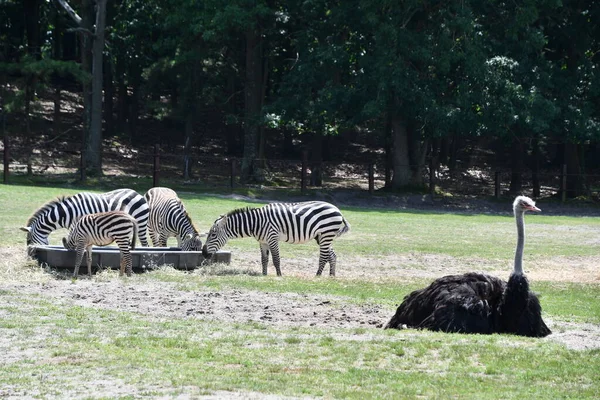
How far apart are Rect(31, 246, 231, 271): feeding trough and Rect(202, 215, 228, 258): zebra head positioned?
13cm

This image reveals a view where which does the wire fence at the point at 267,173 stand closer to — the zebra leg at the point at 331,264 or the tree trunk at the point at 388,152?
the tree trunk at the point at 388,152

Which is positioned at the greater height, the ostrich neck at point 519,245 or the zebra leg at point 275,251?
the ostrich neck at point 519,245

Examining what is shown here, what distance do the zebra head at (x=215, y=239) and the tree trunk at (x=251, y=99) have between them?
962 inches

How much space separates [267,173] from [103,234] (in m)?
28.9

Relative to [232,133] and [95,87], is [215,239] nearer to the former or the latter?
[95,87]

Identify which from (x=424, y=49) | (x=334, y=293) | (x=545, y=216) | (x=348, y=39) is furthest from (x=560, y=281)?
(x=348, y=39)

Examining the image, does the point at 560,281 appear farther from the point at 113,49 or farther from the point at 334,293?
the point at 113,49

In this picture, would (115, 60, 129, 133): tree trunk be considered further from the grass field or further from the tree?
the grass field

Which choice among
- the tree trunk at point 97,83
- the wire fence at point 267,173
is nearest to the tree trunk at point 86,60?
the tree trunk at point 97,83

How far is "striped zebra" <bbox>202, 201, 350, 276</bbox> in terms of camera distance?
1967 centimetres

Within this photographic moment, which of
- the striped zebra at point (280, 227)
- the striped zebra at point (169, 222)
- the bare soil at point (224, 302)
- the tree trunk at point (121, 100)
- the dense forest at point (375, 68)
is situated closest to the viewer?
the bare soil at point (224, 302)

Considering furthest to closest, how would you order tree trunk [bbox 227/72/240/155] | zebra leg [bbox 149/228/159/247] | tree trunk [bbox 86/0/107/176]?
1. tree trunk [bbox 227/72/240/155]
2. tree trunk [bbox 86/0/107/176]
3. zebra leg [bbox 149/228/159/247]

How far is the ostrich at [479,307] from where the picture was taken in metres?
11.6

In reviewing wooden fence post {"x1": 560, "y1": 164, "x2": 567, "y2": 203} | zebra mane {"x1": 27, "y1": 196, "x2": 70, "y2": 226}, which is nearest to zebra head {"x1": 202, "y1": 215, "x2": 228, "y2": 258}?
zebra mane {"x1": 27, "y1": 196, "x2": 70, "y2": 226}
